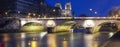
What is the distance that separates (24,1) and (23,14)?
8.99 meters

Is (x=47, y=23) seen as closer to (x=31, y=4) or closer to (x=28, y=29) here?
(x=28, y=29)

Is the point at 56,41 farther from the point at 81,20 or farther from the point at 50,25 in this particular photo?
the point at 50,25

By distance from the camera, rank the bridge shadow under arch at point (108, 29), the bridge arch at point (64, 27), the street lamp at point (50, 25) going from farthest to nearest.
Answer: the bridge arch at point (64, 27), the street lamp at point (50, 25), the bridge shadow under arch at point (108, 29)

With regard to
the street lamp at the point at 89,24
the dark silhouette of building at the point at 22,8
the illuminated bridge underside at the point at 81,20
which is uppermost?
the dark silhouette of building at the point at 22,8

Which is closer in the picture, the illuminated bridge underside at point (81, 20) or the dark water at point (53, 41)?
the dark water at point (53, 41)

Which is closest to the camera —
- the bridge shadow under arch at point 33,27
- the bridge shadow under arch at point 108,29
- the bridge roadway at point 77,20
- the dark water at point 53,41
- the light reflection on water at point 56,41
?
the dark water at point 53,41

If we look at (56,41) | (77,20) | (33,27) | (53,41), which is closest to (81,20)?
(77,20)

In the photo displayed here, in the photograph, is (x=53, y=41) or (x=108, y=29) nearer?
(x=53, y=41)

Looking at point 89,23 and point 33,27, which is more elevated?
point 89,23

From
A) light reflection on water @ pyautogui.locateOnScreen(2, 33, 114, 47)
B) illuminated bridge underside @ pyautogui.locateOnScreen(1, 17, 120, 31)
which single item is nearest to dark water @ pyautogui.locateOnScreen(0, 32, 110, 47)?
light reflection on water @ pyautogui.locateOnScreen(2, 33, 114, 47)

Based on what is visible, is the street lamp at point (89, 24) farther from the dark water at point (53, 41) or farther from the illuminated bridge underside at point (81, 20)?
the dark water at point (53, 41)

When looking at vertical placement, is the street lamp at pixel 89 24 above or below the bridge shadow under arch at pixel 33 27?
above

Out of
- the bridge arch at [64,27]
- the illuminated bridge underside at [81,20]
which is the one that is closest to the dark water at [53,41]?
the illuminated bridge underside at [81,20]

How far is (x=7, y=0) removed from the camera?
89.6 m
